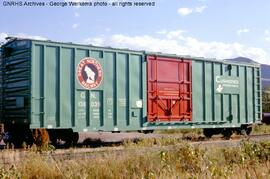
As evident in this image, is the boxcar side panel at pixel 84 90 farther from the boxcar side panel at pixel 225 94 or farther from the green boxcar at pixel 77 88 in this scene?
the boxcar side panel at pixel 225 94

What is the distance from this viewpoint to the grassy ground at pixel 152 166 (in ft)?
21.7

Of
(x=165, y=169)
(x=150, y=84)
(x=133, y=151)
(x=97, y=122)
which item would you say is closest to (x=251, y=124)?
(x=150, y=84)

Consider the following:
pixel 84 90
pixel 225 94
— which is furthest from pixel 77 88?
pixel 225 94

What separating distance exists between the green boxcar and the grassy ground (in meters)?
5.57

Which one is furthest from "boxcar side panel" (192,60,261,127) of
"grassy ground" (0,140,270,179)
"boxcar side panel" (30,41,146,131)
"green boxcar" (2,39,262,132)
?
"grassy ground" (0,140,270,179)

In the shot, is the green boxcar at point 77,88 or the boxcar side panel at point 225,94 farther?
the boxcar side panel at point 225,94

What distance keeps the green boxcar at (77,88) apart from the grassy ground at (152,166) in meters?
5.57

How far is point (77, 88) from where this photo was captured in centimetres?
Answer: 1466

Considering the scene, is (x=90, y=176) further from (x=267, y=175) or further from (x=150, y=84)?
(x=150, y=84)

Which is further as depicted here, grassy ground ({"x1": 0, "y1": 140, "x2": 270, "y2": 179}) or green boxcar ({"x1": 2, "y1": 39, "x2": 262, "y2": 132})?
green boxcar ({"x1": 2, "y1": 39, "x2": 262, "y2": 132})

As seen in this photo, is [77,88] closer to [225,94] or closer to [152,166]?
[152,166]

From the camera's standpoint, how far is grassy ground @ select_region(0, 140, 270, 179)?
661cm

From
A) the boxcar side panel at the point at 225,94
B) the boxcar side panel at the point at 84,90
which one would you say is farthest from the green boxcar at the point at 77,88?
the boxcar side panel at the point at 225,94

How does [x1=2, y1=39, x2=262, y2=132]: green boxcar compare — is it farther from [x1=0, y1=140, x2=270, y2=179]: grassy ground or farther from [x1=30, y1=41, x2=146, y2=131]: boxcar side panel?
[x1=0, y1=140, x2=270, y2=179]: grassy ground
